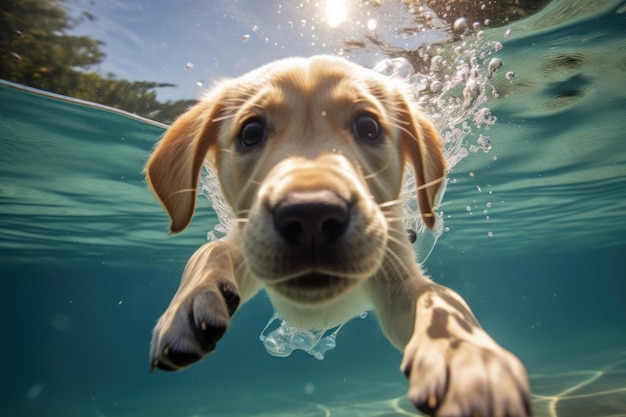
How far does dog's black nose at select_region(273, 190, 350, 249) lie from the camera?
2.16 metres

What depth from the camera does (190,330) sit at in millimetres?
2436

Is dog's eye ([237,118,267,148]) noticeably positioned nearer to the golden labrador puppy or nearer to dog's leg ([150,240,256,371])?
the golden labrador puppy

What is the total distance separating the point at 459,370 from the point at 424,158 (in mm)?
2198

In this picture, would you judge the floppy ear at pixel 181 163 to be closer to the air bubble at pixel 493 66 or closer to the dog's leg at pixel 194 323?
the dog's leg at pixel 194 323

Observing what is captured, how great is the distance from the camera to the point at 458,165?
13.9 metres

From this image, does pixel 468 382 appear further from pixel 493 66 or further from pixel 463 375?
pixel 493 66

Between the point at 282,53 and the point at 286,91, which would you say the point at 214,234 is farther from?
the point at 286,91

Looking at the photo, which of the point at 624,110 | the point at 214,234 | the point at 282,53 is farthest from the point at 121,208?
the point at 624,110

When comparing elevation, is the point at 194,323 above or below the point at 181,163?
below

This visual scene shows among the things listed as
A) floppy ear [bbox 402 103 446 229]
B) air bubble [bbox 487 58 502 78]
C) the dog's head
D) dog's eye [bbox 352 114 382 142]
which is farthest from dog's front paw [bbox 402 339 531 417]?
air bubble [bbox 487 58 502 78]

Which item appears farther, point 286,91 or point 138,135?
point 138,135

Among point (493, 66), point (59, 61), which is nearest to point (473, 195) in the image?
point (493, 66)

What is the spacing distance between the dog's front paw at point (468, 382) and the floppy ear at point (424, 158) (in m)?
1.82

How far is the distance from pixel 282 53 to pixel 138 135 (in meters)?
4.94
